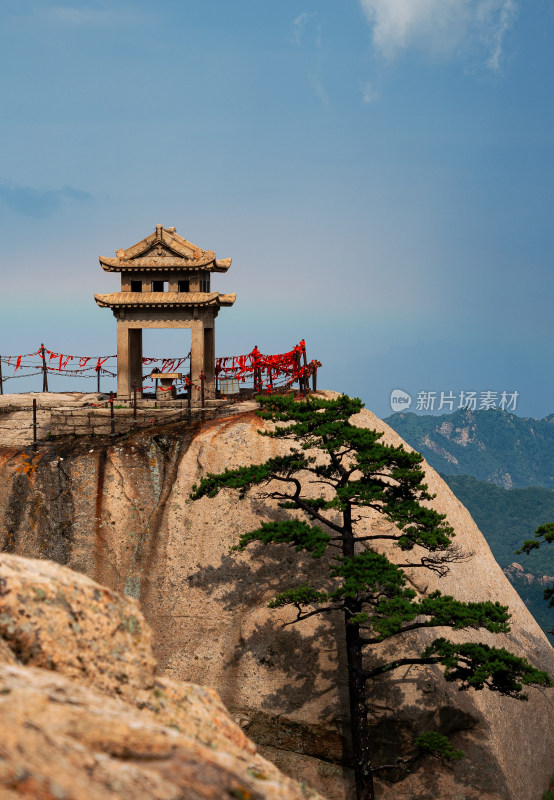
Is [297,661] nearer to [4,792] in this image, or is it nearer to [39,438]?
[39,438]

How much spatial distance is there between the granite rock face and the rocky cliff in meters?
16.5

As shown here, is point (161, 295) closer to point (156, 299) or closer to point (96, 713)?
point (156, 299)

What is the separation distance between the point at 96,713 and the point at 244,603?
2072cm

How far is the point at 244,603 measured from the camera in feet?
91.4

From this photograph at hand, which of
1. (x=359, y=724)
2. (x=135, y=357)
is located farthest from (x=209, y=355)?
(x=359, y=724)

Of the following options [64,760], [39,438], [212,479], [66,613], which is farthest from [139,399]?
[64,760]

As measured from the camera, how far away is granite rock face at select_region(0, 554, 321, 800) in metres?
6.80

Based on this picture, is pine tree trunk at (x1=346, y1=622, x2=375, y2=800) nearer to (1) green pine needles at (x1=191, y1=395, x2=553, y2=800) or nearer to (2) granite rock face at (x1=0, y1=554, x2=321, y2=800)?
(1) green pine needles at (x1=191, y1=395, x2=553, y2=800)

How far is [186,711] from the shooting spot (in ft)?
32.3

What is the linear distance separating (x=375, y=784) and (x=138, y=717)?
20126 millimetres

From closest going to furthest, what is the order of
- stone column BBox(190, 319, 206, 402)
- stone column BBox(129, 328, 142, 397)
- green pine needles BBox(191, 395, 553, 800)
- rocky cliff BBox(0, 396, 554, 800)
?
green pine needles BBox(191, 395, 553, 800) → rocky cliff BBox(0, 396, 554, 800) → stone column BBox(190, 319, 206, 402) → stone column BBox(129, 328, 142, 397)

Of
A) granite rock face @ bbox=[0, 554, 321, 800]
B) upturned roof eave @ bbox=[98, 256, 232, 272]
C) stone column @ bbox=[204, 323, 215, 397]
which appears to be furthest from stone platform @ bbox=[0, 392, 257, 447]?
granite rock face @ bbox=[0, 554, 321, 800]

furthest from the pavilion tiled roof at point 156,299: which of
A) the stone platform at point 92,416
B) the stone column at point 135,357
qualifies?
the stone platform at point 92,416

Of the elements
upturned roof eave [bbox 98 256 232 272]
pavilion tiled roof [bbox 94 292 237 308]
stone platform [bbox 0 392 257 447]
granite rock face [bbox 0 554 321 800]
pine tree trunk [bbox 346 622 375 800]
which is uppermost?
upturned roof eave [bbox 98 256 232 272]
